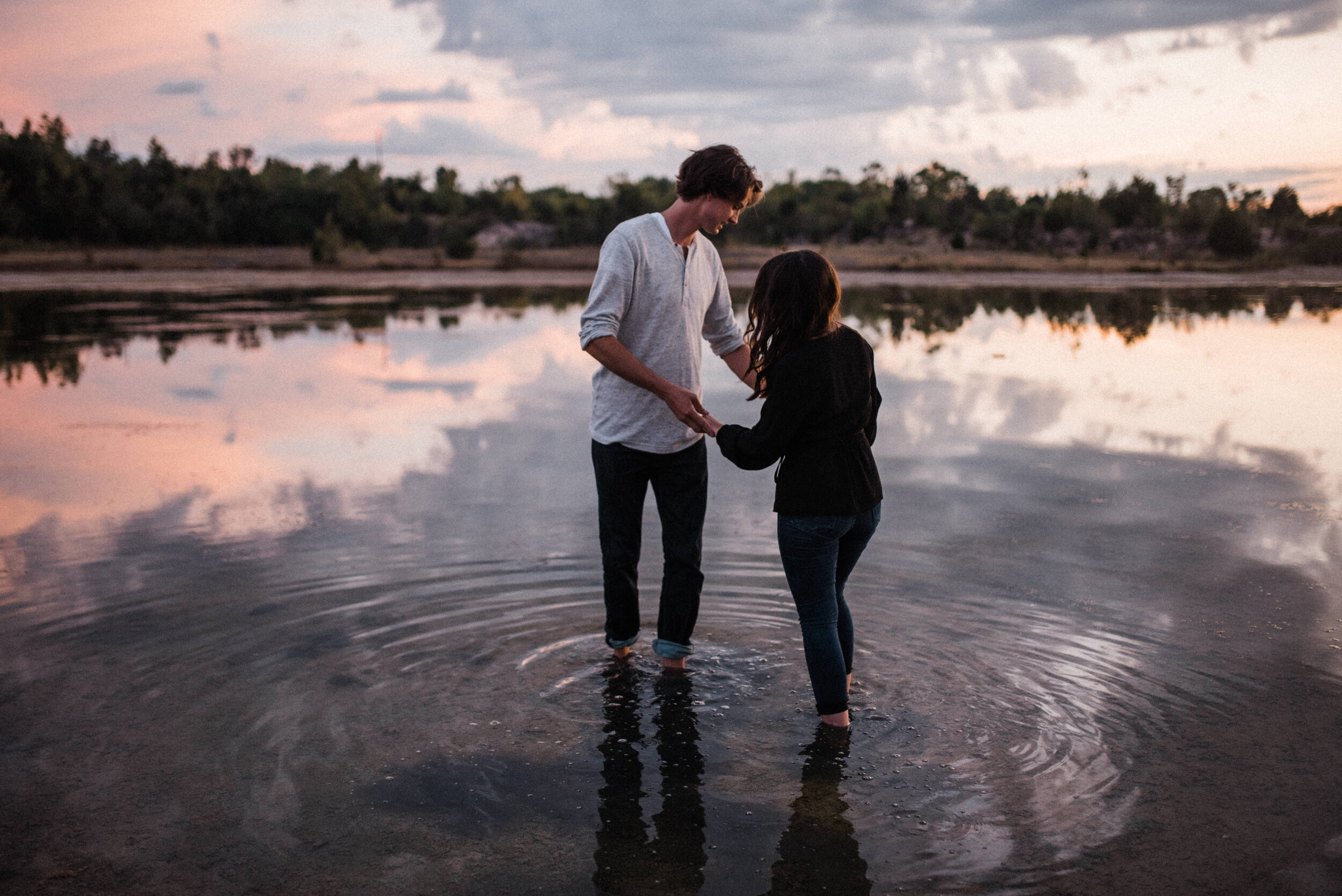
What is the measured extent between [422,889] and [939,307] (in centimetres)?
2763

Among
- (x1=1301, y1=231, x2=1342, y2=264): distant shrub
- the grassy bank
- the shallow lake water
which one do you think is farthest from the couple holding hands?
(x1=1301, y1=231, x2=1342, y2=264): distant shrub

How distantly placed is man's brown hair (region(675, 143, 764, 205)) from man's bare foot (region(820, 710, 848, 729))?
76.3 inches

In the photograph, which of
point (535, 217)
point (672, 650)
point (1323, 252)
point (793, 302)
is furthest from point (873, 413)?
point (535, 217)

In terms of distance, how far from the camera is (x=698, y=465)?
4.30 meters

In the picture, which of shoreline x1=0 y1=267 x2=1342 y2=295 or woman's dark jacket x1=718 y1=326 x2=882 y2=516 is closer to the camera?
woman's dark jacket x1=718 y1=326 x2=882 y2=516

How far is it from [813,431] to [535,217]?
10102cm

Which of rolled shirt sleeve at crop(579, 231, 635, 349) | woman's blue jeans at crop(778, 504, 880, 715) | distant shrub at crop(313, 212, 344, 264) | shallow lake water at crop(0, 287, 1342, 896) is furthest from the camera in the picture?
distant shrub at crop(313, 212, 344, 264)

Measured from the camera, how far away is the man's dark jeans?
4.27 meters

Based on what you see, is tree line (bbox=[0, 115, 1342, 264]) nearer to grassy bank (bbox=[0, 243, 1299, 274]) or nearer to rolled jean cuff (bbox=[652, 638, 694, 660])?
grassy bank (bbox=[0, 243, 1299, 274])

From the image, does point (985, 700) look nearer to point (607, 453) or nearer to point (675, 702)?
point (675, 702)

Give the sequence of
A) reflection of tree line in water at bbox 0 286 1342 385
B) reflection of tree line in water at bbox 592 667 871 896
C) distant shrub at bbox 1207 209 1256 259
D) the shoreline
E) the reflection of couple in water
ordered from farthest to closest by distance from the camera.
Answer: distant shrub at bbox 1207 209 1256 259 → the shoreline → reflection of tree line in water at bbox 0 286 1342 385 → the reflection of couple in water → reflection of tree line in water at bbox 592 667 871 896

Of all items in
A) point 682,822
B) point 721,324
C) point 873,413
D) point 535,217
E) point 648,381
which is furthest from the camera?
point 535,217

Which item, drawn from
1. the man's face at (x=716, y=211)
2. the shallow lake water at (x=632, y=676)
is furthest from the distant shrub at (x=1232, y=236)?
the man's face at (x=716, y=211)

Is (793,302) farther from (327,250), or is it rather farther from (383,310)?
(327,250)
